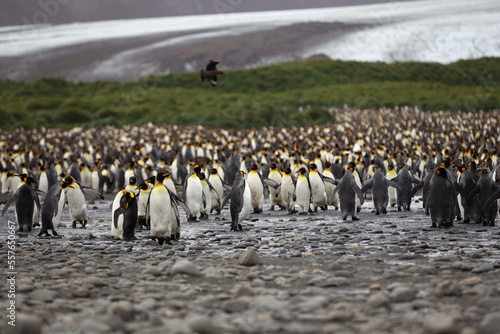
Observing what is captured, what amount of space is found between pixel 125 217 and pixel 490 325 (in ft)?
17.7

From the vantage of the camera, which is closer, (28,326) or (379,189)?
(28,326)

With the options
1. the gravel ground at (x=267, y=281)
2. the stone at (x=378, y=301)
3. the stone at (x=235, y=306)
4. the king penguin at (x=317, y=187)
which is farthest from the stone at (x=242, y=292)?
the king penguin at (x=317, y=187)

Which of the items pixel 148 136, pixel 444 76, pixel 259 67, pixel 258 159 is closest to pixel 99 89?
pixel 259 67

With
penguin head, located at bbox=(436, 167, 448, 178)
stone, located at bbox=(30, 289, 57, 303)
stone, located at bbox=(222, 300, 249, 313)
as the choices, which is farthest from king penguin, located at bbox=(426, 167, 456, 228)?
stone, located at bbox=(30, 289, 57, 303)

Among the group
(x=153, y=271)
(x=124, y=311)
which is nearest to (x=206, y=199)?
(x=153, y=271)

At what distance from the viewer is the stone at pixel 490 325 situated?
3.37 metres

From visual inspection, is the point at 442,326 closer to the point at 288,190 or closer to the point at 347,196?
the point at 347,196

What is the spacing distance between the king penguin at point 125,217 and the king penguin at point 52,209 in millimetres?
1070

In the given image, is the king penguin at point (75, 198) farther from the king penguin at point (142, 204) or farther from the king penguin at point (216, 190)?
the king penguin at point (216, 190)

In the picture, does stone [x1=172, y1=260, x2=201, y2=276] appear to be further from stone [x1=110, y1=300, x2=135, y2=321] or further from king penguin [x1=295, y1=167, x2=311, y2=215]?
king penguin [x1=295, y1=167, x2=311, y2=215]

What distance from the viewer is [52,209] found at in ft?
27.3

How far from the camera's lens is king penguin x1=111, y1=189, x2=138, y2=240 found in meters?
7.70

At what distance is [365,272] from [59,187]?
17.4 ft

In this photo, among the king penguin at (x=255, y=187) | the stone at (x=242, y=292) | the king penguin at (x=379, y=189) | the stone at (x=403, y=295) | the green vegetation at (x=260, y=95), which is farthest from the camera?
the green vegetation at (x=260, y=95)
